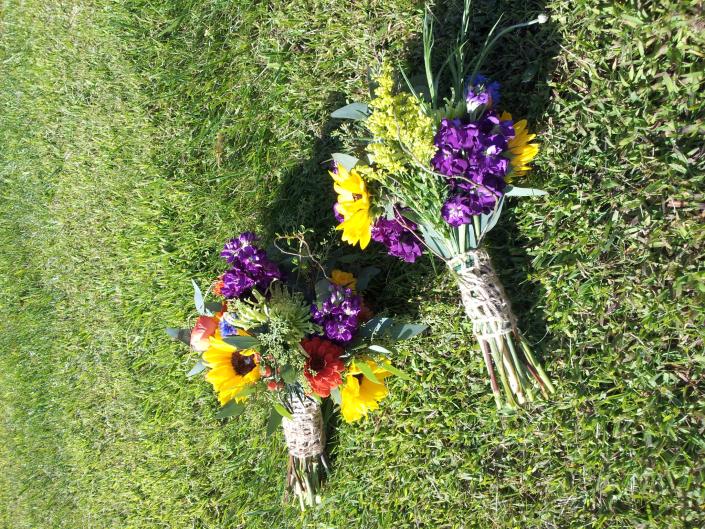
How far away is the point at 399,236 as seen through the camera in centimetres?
237

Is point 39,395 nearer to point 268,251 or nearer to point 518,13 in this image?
point 268,251

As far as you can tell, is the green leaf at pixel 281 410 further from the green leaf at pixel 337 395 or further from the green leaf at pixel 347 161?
the green leaf at pixel 347 161

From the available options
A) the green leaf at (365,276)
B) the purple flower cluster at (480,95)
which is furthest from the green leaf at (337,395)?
the purple flower cluster at (480,95)

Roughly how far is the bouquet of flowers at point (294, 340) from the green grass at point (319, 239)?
31cm

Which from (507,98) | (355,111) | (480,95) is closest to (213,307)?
(355,111)

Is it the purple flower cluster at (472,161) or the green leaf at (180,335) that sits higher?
the purple flower cluster at (472,161)

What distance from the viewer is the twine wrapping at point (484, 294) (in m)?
2.23

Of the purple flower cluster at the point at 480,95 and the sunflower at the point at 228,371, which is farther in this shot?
the sunflower at the point at 228,371

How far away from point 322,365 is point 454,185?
83cm

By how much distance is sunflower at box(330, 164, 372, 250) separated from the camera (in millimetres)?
2188

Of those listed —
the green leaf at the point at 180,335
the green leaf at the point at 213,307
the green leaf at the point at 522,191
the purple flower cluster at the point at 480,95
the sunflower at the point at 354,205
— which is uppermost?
the purple flower cluster at the point at 480,95

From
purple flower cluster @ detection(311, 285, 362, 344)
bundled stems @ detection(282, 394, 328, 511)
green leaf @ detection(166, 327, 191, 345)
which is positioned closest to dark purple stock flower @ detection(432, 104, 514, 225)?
purple flower cluster @ detection(311, 285, 362, 344)

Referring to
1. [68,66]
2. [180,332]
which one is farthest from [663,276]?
[68,66]

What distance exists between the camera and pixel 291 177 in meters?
2.92
